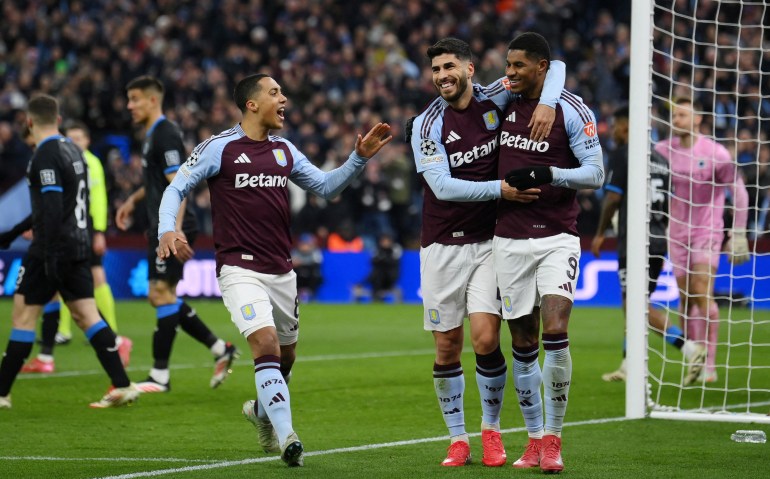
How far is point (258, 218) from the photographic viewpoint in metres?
7.25

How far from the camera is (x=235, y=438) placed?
8.14 m

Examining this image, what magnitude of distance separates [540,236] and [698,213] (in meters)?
4.60

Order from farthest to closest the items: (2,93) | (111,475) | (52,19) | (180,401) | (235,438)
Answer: (52,19) → (2,93) → (180,401) → (235,438) → (111,475)

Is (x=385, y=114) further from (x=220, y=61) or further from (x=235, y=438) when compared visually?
(x=235, y=438)

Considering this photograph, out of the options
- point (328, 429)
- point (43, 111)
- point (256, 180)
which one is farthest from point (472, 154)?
point (43, 111)

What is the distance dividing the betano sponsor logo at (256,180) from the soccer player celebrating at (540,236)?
1337 mm

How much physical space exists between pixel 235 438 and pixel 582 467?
7.93 feet

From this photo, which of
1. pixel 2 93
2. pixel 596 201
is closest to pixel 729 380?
pixel 596 201

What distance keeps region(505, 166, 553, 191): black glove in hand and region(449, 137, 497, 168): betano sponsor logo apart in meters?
0.39

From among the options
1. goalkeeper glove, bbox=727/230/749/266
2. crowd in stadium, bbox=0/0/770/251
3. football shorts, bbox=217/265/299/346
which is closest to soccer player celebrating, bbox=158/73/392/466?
football shorts, bbox=217/265/299/346

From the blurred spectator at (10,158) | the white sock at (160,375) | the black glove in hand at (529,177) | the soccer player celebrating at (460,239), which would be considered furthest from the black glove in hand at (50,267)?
the blurred spectator at (10,158)

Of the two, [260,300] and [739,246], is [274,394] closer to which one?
[260,300]

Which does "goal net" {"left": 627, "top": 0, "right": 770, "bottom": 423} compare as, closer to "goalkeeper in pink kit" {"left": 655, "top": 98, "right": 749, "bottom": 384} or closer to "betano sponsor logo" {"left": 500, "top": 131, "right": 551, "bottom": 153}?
"goalkeeper in pink kit" {"left": 655, "top": 98, "right": 749, "bottom": 384}

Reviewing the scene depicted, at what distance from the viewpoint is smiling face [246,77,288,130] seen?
7328 millimetres
